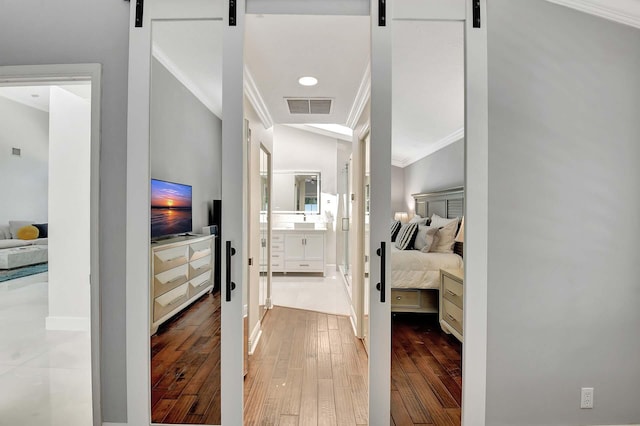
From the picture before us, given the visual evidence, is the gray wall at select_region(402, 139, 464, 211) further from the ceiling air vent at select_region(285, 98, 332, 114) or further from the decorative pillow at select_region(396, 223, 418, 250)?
the ceiling air vent at select_region(285, 98, 332, 114)

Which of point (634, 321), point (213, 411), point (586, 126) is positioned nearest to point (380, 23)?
point (586, 126)

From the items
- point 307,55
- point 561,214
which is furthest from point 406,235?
point 307,55

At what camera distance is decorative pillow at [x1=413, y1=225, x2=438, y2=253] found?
1635 mm

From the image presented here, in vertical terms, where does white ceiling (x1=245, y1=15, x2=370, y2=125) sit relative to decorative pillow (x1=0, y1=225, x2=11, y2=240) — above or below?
above

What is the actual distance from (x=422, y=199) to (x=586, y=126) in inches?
36.2

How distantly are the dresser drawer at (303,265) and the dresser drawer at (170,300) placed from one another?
154 inches

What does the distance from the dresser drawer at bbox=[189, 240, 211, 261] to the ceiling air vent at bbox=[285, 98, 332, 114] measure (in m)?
1.88

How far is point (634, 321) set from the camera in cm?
165

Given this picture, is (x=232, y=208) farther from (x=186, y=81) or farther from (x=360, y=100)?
(x=360, y=100)

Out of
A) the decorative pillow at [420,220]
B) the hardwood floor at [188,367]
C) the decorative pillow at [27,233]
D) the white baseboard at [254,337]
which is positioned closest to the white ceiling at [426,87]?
the decorative pillow at [420,220]

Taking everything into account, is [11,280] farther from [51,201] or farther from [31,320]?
[51,201]

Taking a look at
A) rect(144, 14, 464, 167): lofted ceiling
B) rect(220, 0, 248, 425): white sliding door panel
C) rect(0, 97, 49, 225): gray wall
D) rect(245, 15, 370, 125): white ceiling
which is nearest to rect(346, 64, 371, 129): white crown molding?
rect(245, 15, 370, 125): white ceiling

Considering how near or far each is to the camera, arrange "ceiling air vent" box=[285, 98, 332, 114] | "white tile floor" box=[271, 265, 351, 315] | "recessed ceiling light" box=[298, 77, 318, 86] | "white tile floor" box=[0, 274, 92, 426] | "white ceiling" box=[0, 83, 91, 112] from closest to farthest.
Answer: "white tile floor" box=[0, 274, 92, 426], "recessed ceiling light" box=[298, 77, 318, 86], "ceiling air vent" box=[285, 98, 332, 114], "white tile floor" box=[271, 265, 351, 315], "white ceiling" box=[0, 83, 91, 112]

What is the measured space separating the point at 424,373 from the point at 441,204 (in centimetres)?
108
